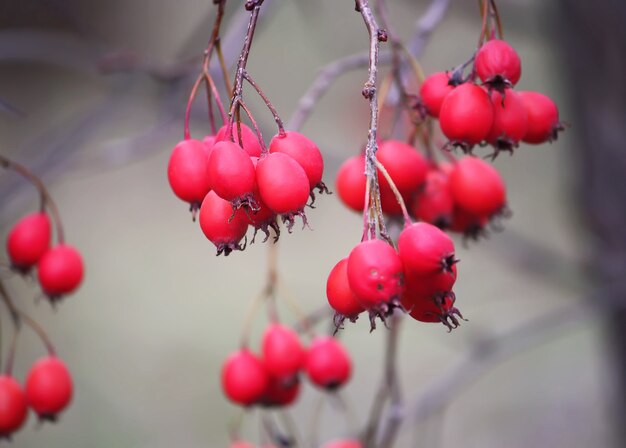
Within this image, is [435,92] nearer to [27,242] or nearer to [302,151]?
[302,151]

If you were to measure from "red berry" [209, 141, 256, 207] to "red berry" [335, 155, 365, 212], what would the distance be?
457 millimetres

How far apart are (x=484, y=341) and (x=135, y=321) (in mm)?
4781

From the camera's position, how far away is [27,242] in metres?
1.93

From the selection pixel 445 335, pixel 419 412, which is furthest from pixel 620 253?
pixel 445 335

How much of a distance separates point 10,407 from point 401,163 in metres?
1.08

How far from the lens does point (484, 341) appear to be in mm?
3189

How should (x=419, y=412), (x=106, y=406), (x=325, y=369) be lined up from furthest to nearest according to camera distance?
(x=106, y=406) → (x=419, y=412) → (x=325, y=369)

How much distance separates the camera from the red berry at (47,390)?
77.4 inches

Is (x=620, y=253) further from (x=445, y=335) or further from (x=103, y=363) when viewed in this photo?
(x=103, y=363)

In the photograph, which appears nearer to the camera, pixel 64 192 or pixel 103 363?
pixel 103 363

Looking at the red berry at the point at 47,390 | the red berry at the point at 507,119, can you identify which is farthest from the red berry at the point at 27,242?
the red berry at the point at 507,119

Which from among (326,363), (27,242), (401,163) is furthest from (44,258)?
(401,163)

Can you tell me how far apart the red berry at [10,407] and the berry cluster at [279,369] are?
49 cm

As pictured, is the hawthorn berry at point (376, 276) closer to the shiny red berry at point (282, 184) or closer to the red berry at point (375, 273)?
the red berry at point (375, 273)
